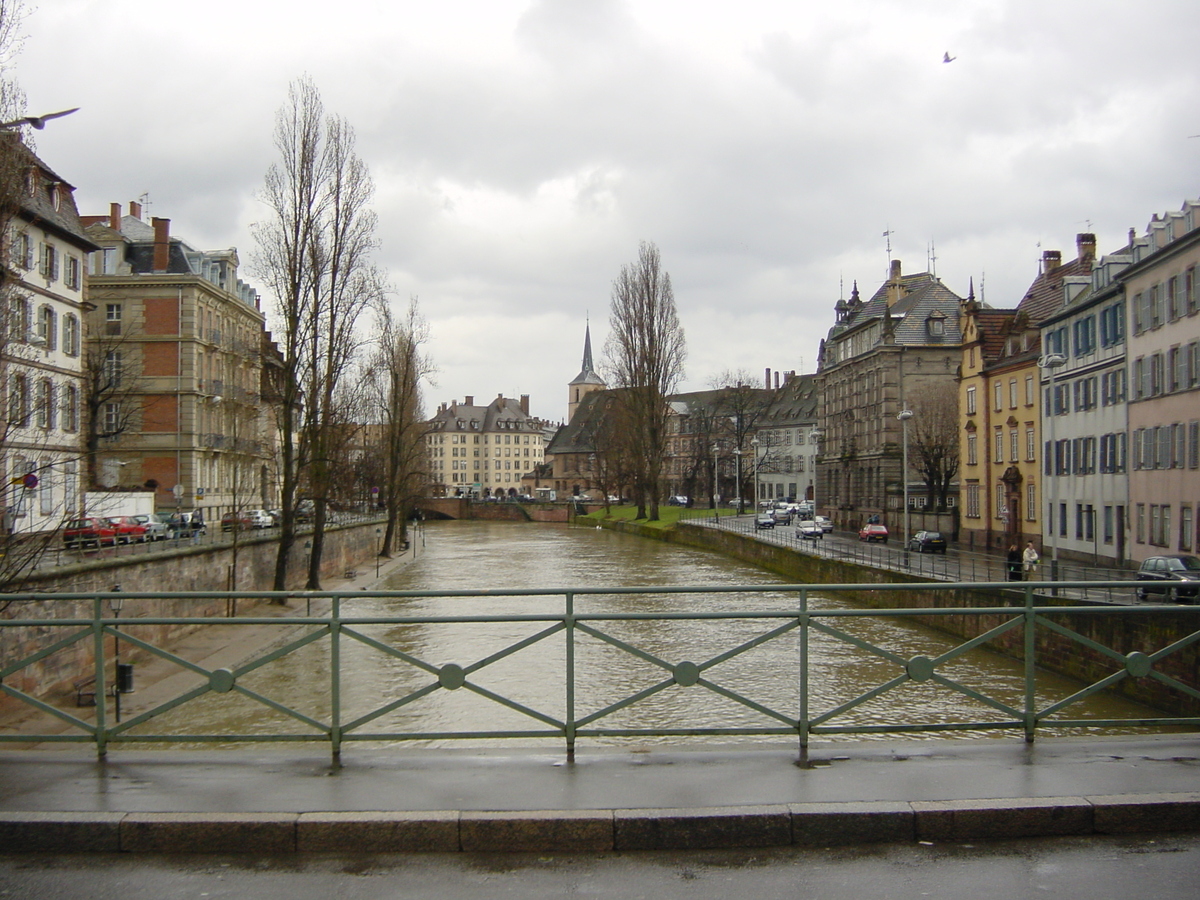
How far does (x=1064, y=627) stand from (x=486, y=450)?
170927 mm

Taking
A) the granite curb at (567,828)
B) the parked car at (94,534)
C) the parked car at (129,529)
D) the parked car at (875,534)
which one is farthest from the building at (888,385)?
the granite curb at (567,828)

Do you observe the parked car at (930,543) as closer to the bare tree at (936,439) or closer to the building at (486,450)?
the bare tree at (936,439)

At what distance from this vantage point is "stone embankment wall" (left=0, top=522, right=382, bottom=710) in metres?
14.7

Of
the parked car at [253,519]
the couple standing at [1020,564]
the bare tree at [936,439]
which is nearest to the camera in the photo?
the couple standing at [1020,564]

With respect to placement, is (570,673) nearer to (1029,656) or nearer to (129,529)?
(1029,656)

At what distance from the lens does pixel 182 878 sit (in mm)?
4926

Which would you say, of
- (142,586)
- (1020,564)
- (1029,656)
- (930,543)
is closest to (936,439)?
(930,543)

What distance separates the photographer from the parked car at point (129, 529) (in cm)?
3119

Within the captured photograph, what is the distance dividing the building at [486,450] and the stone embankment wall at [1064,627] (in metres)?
128

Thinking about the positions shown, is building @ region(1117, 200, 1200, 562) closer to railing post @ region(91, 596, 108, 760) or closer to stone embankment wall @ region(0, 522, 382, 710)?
stone embankment wall @ region(0, 522, 382, 710)

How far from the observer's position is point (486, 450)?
176 metres

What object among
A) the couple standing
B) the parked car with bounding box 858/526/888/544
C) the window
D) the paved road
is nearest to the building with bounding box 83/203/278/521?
the window

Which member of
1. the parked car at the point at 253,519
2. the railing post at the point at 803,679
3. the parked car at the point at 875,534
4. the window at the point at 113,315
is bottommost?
the parked car at the point at 875,534

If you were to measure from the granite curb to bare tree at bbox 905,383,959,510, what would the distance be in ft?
175
